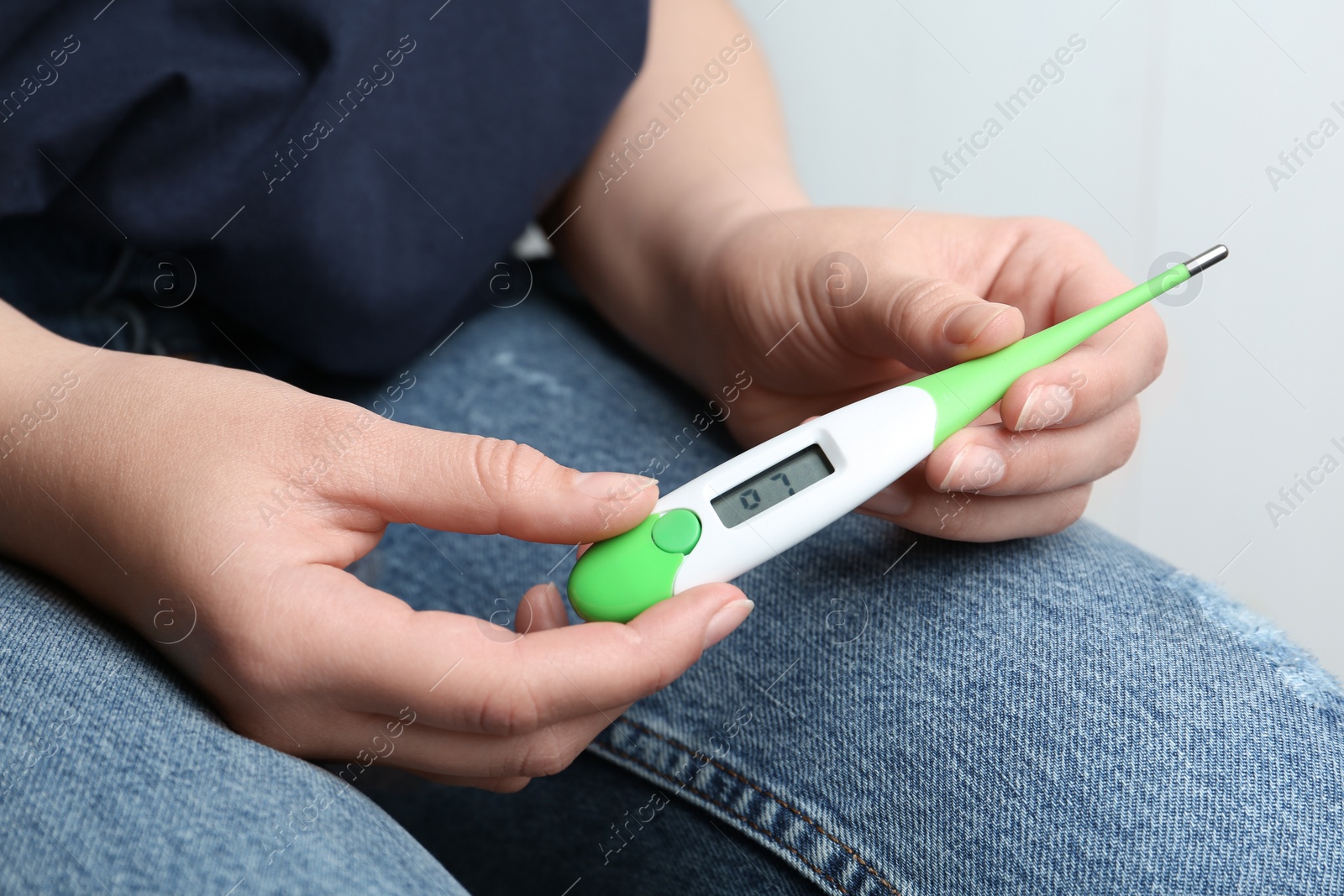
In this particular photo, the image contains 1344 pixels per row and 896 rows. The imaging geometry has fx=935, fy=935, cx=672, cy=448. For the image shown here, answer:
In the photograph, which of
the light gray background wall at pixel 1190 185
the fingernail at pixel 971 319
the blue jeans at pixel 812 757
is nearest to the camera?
the blue jeans at pixel 812 757

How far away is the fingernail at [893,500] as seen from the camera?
566 millimetres

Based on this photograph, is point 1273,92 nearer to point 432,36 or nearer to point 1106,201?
point 1106,201

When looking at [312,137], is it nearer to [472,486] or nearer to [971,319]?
[472,486]

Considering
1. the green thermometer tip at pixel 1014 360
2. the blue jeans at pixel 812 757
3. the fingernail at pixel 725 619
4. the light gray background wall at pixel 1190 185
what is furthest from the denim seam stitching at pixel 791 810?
the light gray background wall at pixel 1190 185

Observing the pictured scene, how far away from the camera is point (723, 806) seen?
21.8 inches

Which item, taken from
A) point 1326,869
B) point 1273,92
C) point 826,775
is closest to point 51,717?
point 826,775

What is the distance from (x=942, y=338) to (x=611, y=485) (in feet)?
0.68

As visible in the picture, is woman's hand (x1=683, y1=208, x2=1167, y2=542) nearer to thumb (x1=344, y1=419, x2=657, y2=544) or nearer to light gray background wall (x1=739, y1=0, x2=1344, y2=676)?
thumb (x1=344, y1=419, x2=657, y2=544)

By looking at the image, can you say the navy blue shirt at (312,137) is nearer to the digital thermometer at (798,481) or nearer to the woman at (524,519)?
the woman at (524,519)

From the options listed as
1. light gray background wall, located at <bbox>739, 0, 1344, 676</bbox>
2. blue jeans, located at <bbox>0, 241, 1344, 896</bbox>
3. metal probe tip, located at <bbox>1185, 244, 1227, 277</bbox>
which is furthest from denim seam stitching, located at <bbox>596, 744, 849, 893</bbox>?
light gray background wall, located at <bbox>739, 0, 1344, 676</bbox>

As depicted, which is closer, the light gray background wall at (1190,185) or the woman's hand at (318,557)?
the woman's hand at (318,557)

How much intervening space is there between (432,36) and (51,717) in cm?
47

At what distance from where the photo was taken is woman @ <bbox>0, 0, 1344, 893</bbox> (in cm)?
44

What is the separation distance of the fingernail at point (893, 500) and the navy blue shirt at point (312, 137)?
1.14 feet
